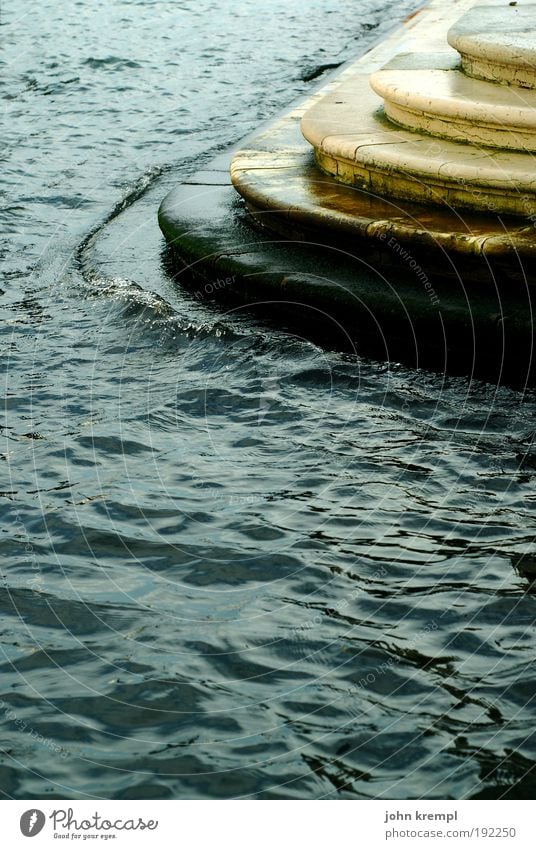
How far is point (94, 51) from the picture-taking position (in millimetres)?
12023

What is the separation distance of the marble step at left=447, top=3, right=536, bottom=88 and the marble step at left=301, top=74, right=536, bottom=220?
56 cm

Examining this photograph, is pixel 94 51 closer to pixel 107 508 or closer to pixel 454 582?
pixel 107 508

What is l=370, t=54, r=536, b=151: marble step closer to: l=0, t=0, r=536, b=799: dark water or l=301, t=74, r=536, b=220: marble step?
l=301, t=74, r=536, b=220: marble step

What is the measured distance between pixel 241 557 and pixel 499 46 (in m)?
3.89

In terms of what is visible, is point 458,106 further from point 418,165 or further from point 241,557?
point 241,557

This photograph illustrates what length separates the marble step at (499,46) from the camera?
20.0ft

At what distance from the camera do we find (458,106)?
602 centimetres

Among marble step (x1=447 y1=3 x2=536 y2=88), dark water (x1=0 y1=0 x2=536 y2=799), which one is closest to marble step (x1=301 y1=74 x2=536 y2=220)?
marble step (x1=447 y1=3 x2=536 y2=88)

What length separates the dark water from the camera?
2.97 metres

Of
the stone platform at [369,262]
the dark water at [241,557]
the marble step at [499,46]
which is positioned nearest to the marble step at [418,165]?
the stone platform at [369,262]

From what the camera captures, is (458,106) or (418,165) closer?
(418,165)

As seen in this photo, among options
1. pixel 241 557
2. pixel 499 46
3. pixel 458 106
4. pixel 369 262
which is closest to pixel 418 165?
pixel 458 106

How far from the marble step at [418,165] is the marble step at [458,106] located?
0.24 ft

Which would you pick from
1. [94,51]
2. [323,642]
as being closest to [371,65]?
[94,51]
